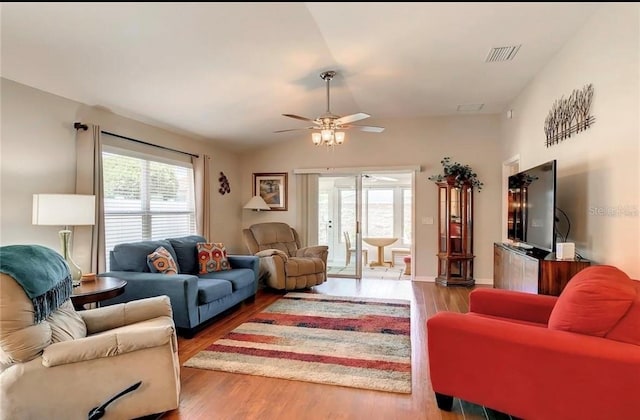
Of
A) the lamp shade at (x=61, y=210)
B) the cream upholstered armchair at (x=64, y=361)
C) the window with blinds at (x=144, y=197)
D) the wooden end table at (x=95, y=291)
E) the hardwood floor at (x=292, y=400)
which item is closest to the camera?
the cream upholstered armchair at (x=64, y=361)

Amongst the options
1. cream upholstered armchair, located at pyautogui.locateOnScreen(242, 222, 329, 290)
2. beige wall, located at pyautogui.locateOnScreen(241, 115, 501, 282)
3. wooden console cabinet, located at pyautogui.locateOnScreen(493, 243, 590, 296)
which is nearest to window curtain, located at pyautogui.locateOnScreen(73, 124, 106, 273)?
cream upholstered armchair, located at pyautogui.locateOnScreen(242, 222, 329, 290)

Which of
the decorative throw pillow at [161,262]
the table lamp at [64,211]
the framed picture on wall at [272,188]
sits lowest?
the decorative throw pillow at [161,262]

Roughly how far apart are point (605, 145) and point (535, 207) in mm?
778

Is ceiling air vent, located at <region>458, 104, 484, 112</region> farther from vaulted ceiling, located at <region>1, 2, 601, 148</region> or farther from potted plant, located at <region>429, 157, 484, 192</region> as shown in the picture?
potted plant, located at <region>429, 157, 484, 192</region>

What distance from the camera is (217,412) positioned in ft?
7.08

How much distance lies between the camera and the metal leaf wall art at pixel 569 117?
9.18 ft

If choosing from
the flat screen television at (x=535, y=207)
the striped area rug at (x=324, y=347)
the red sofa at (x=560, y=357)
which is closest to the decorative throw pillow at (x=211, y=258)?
the striped area rug at (x=324, y=347)

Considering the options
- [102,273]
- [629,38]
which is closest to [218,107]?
[102,273]

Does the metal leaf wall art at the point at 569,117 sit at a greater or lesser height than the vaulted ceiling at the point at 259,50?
lesser

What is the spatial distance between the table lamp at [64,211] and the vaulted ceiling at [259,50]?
1.04 metres

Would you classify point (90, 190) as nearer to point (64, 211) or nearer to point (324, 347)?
point (64, 211)

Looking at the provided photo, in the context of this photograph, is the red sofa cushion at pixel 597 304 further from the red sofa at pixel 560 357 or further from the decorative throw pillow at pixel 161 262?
the decorative throw pillow at pixel 161 262

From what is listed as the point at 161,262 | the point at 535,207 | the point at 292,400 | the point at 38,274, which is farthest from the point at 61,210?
the point at 535,207

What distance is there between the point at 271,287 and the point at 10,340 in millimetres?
3436
